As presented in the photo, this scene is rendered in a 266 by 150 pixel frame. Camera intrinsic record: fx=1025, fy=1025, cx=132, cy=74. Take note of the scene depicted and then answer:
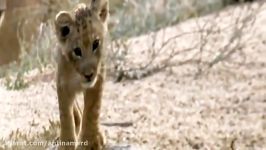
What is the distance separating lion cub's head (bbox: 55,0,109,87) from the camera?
19.0ft

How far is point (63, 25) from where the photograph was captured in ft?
19.5

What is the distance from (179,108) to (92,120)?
6.68ft

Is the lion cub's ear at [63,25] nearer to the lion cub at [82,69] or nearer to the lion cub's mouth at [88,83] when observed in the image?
the lion cub at [82,69]

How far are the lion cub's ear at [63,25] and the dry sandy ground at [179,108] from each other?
3.55 feet

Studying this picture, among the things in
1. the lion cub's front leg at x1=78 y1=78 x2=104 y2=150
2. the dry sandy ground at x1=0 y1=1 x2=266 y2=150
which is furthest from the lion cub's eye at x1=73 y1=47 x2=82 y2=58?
the dry sandy ground at x1=0 y1=1 x2=266 y2=150

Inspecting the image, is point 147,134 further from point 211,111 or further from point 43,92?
point 43,92

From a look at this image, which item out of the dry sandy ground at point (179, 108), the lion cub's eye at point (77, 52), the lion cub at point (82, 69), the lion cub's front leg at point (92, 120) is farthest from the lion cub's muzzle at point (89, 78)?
the dry sandy ground at point (179, 108)

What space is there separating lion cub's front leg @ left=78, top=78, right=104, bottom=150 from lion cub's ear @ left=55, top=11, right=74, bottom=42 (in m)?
0.36

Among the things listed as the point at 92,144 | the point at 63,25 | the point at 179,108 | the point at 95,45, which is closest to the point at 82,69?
the point at 95,45

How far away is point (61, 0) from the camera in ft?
32.4

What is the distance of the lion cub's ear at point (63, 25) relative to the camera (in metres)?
5.89

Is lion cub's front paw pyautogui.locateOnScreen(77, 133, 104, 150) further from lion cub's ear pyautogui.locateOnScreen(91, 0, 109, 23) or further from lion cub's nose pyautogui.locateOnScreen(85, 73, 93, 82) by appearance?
lion cub's ear pyautogui.locateOnScreen(91, 0, 109, 23)

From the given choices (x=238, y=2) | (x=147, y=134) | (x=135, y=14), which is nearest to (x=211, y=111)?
(x=147, y=134)

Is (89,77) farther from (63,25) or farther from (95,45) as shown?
(63,25)
